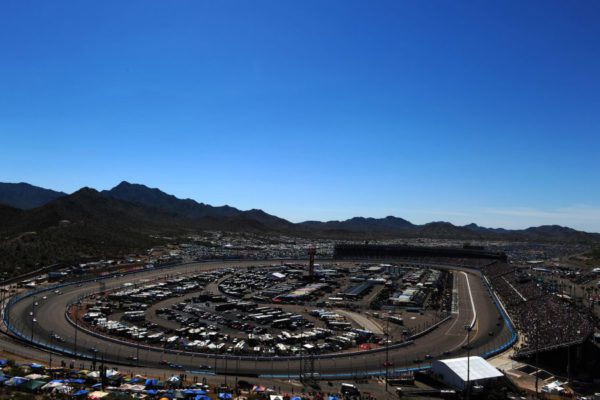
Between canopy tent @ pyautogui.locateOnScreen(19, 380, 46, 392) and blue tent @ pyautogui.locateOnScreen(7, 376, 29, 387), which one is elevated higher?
blue tent @ pyautogui.locateOnScreen(7, 376, 29, 387)

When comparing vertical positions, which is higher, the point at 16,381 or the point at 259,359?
the point at 16,381

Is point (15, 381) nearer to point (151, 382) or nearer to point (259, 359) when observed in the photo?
point (151, 382)

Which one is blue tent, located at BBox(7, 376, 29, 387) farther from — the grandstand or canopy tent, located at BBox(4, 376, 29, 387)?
the grandstand

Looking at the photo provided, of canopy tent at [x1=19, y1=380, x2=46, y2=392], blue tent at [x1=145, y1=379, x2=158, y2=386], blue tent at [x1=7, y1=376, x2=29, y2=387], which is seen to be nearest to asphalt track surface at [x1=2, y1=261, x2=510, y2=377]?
blue tent at [x1=145, y1=379, x2=158, y2=386]

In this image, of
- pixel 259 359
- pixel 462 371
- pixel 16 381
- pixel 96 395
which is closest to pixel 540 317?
pixel 462 371

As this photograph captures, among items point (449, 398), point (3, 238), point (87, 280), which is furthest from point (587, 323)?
point (3, 238)

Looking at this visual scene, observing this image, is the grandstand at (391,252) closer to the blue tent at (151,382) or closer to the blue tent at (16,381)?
the blue tent at (151,382)

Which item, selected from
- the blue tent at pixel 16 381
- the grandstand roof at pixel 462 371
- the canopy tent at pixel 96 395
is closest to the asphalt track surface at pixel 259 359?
the grandstand roof at pixel 462 371

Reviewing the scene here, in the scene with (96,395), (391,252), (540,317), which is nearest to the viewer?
(96,395)
